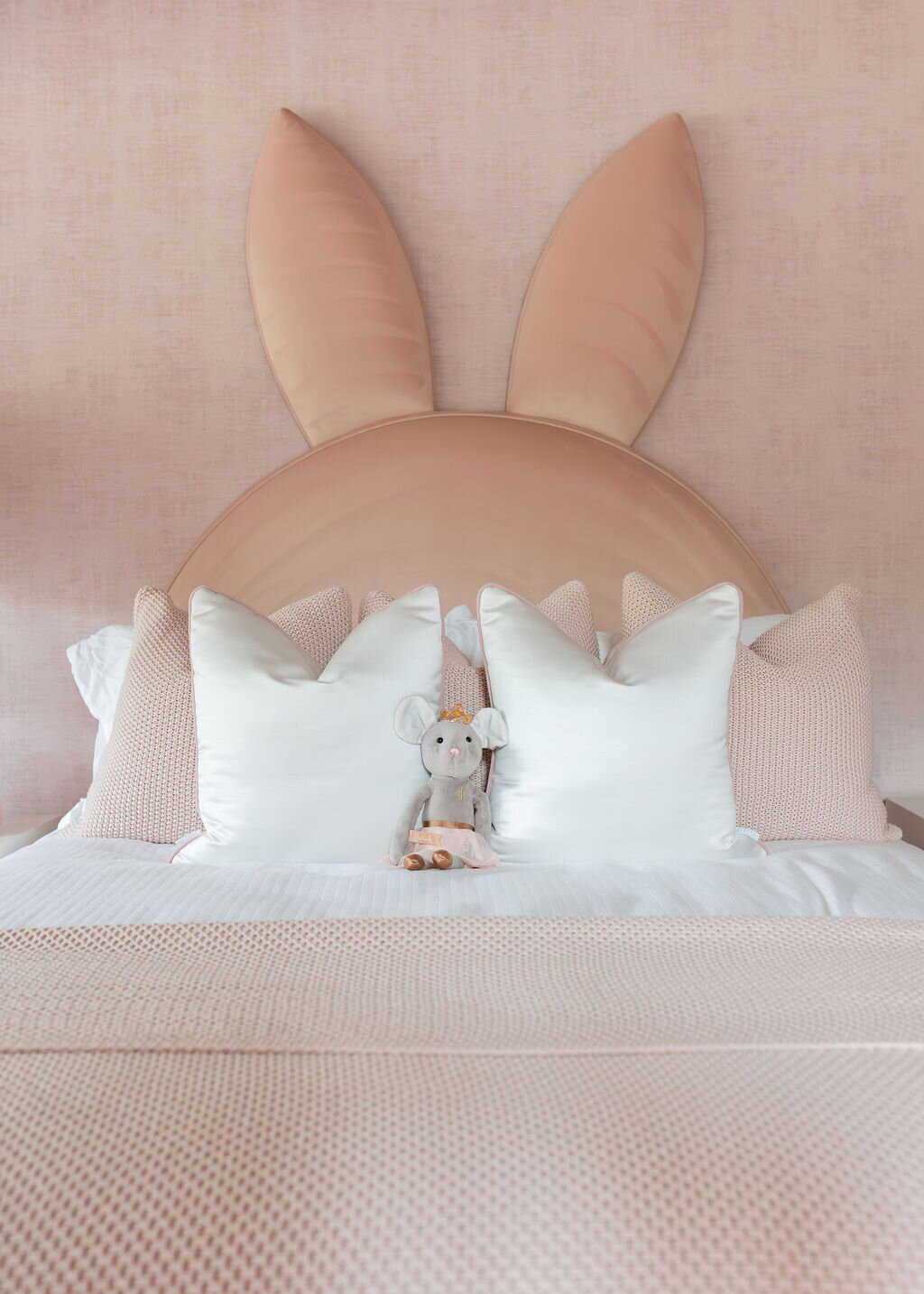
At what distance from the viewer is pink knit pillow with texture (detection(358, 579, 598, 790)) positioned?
145cm

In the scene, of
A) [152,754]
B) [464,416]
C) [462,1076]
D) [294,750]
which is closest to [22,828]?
[152,754]

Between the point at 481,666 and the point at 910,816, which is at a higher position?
the point at 481,666

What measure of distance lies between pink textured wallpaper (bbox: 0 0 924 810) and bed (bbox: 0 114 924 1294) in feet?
2.73

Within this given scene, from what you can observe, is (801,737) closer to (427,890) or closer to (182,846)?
(427,890)

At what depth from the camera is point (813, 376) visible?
1.97 meters

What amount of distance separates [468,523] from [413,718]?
687mm

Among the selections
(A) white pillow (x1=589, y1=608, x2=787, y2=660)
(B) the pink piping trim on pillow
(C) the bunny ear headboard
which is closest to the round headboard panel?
(C) the bunny ear headboard

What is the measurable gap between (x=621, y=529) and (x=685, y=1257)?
1.54 meters

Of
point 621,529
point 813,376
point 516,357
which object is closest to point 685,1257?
point 621,529

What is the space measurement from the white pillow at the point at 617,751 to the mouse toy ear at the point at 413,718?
0.10 m

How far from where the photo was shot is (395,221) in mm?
1946

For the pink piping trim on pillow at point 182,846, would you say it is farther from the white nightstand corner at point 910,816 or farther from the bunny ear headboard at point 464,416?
the white nightstand corner at point 910,816

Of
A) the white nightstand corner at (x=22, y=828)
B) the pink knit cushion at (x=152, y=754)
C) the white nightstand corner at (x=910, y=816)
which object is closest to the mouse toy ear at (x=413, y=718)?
the pink knit cushion at (x=152, y=754)

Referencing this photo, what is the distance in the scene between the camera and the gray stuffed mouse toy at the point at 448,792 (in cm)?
126
